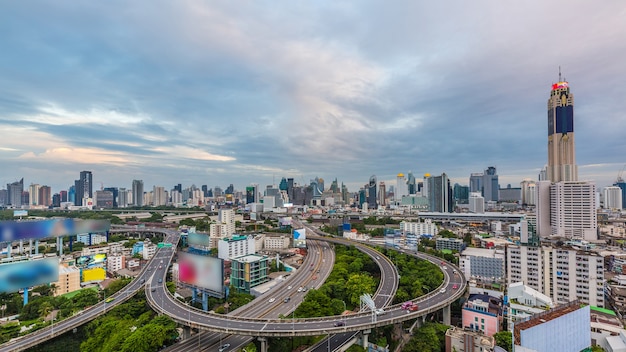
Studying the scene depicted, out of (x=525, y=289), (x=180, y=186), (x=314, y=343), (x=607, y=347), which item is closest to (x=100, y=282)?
(x=314, y=343)

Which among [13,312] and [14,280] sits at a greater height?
[14,280]

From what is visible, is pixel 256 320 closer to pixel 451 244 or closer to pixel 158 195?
pixel 451 244

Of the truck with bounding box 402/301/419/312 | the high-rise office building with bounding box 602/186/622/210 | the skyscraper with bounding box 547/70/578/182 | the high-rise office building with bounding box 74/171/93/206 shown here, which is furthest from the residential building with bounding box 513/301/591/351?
the high-rise office building with bounding box 74/171/93/206

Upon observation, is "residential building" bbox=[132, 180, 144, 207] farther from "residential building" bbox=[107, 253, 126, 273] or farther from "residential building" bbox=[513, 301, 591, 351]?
"residential building" bbox=[513, 301, 591, 351]

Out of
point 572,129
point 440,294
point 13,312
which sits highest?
point 572,129

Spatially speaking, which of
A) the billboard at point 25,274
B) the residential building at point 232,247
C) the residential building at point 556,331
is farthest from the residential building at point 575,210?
the billboard at point 25,274

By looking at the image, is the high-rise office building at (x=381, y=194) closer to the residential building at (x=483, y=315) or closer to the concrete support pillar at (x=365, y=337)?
the residential building at (x=483, y=315)

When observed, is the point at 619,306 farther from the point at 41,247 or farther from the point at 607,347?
the point at 41,247
